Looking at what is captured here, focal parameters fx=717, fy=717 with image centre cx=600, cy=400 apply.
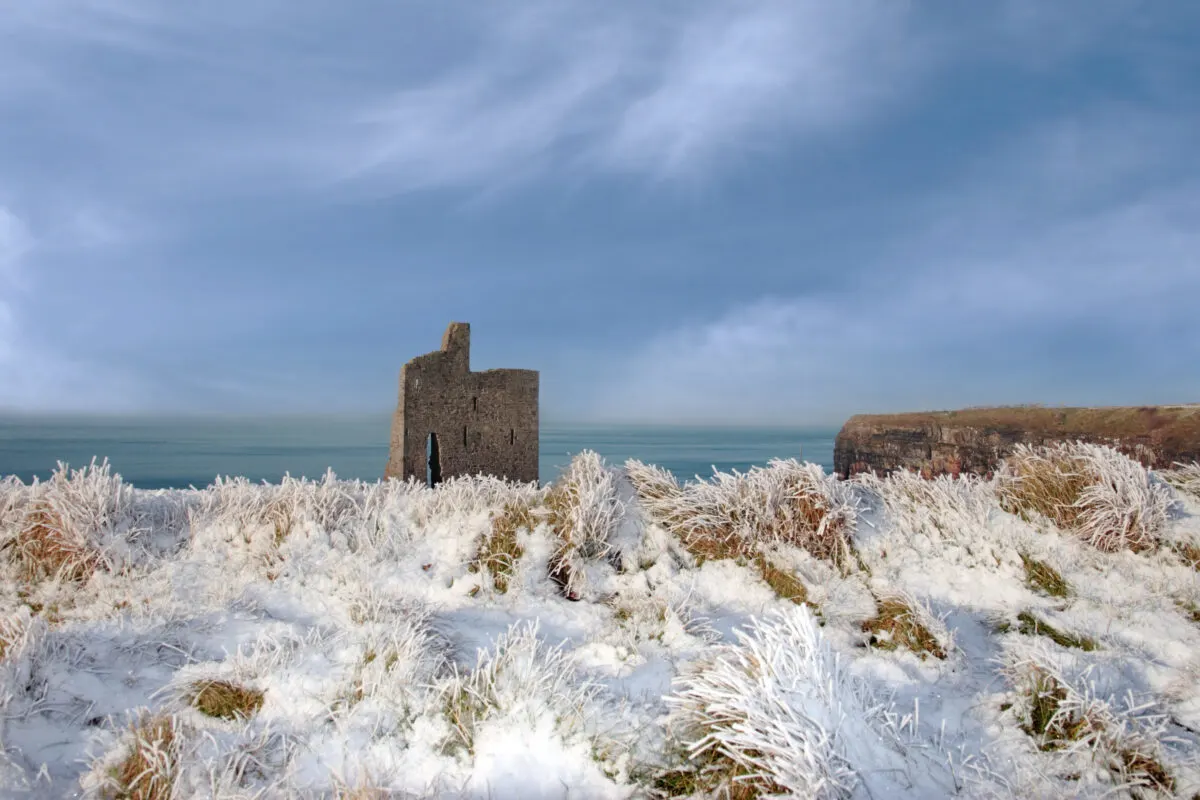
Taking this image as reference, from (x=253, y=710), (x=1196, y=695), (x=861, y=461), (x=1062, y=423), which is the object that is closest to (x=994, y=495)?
(x=1196, y=695)

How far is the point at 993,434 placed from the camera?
2856 centimetres

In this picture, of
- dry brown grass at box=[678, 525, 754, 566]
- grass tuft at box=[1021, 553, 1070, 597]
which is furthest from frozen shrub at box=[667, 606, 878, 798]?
grass tuft at box=[1021, 553, 1070, 597]

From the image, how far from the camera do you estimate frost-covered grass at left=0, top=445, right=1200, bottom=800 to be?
2836 mm

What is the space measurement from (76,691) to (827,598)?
4.15 meters

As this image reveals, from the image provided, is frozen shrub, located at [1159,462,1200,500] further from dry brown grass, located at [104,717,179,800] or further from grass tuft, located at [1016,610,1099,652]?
dry brown grass, located at [104,717,179,800]

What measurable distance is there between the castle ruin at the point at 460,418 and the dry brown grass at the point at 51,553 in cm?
1004

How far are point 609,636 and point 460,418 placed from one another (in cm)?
1297

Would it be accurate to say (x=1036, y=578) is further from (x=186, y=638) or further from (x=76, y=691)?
(x=76, y=691)

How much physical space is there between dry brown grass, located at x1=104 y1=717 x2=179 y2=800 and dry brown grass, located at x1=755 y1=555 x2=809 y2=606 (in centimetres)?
348

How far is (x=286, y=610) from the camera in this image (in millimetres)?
4520

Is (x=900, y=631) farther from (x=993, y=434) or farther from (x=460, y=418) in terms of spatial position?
(x=993, y=434)

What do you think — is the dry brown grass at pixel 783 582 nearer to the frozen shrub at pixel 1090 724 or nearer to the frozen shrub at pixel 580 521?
the frozen shrub at pixel 580 521

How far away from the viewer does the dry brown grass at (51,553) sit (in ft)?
17.1

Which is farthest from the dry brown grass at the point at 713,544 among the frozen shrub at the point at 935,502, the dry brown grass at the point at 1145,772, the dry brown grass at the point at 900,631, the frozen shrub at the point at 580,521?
the dry brown grass at the point at 1145,772
